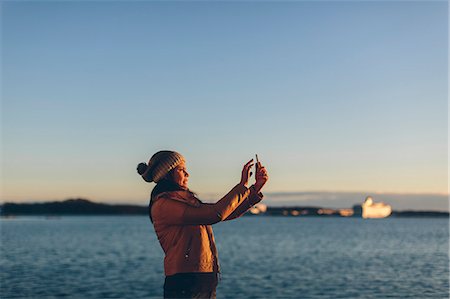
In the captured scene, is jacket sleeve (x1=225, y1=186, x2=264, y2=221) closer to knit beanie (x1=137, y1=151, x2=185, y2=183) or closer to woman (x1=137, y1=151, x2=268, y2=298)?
woman (x1=137, y1=151, x2=268, y2=298)

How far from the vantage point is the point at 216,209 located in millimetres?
4609

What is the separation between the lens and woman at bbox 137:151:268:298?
15.4 feet

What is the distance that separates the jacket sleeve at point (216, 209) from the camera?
4602 millimetres

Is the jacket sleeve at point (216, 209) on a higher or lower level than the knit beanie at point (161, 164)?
lower

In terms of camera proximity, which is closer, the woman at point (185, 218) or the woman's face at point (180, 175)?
the woman at point (185, 218)

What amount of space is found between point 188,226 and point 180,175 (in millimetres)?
469

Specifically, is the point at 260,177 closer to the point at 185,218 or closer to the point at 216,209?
the point at 216,209

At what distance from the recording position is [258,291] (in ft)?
133

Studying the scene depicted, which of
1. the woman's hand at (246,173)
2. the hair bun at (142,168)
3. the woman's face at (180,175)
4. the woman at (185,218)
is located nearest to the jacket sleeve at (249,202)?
the woman at (185,218)

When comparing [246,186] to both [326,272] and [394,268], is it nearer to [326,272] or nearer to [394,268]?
[326,272]

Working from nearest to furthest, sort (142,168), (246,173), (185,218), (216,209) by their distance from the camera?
1. (216,209)
2. (185,218)
3. (246,173)
4. (142,168)

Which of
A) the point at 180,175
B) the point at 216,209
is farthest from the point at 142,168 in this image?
the point at 216,209

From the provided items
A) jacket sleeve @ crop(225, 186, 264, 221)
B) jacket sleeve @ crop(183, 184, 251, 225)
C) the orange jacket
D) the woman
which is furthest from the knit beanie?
jacket sleeve @ crop(225, 186, 264, 221)

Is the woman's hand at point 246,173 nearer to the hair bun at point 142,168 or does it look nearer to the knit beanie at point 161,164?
the knit beanie at point 161,164
